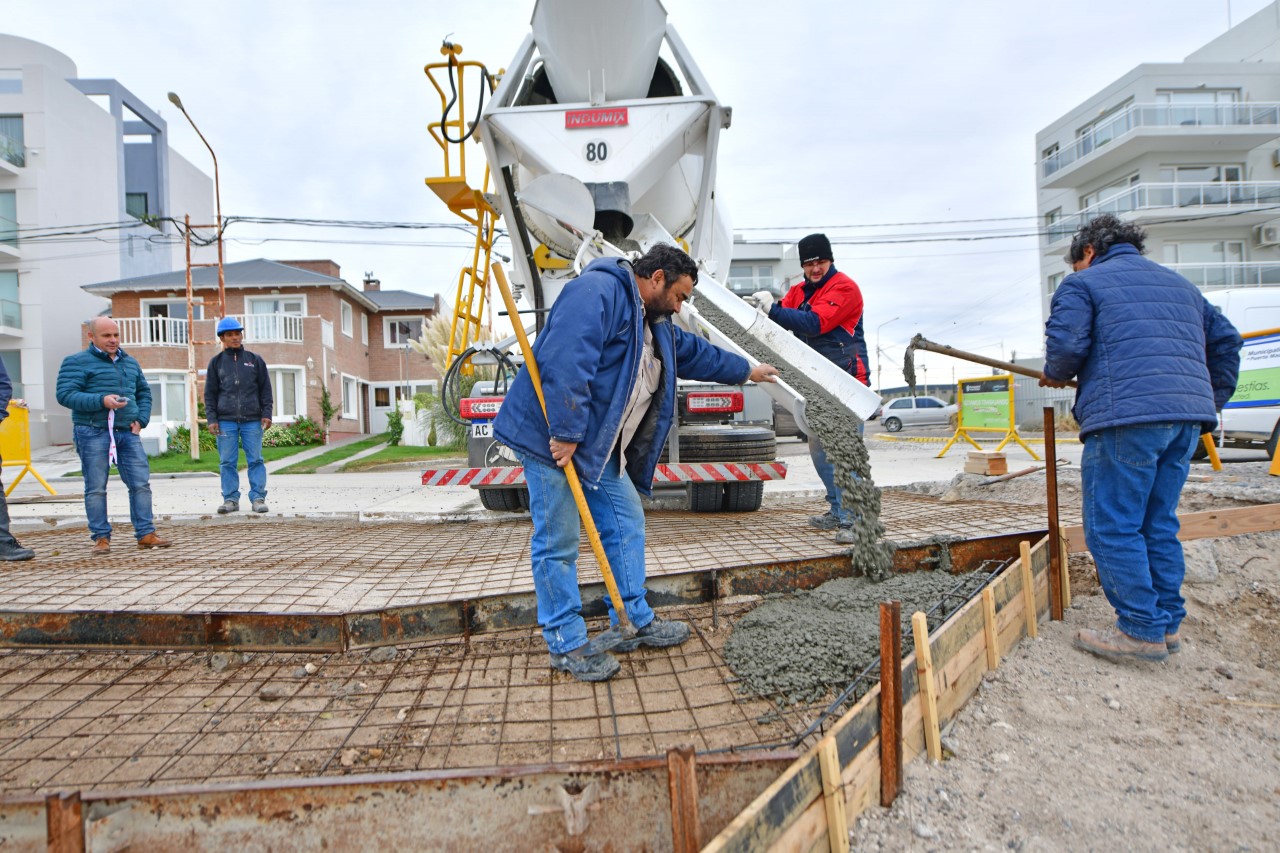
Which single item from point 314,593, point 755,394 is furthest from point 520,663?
point 755,394

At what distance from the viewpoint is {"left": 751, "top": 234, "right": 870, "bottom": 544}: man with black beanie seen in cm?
409

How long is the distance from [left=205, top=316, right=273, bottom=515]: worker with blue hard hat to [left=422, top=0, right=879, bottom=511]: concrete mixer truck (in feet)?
6.71

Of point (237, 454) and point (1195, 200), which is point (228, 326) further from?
point (1195, 200)

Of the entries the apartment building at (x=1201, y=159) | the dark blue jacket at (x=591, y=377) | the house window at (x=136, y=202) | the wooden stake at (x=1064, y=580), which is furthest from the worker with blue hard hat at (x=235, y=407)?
the house window at (x=136, y=202)

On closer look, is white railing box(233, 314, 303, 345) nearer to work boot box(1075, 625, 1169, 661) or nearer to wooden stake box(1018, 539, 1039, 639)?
wooden stake box(1018, 539, 1039, 639)

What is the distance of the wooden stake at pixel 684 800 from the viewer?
1.39m

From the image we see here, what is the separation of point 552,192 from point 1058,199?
94.5ft

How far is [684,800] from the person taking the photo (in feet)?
4.61

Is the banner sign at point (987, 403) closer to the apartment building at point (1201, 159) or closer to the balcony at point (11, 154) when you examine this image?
the apartment building at point (1201, 159)

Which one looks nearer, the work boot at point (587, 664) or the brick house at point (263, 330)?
the work boot at point (587, 664)

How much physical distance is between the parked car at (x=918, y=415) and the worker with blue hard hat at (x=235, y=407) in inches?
872

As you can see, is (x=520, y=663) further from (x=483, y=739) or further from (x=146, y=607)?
(x=146, y=607)

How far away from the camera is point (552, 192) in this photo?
4211 mm

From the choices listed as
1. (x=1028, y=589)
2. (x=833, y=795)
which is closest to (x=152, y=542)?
(x=833, y=795)
